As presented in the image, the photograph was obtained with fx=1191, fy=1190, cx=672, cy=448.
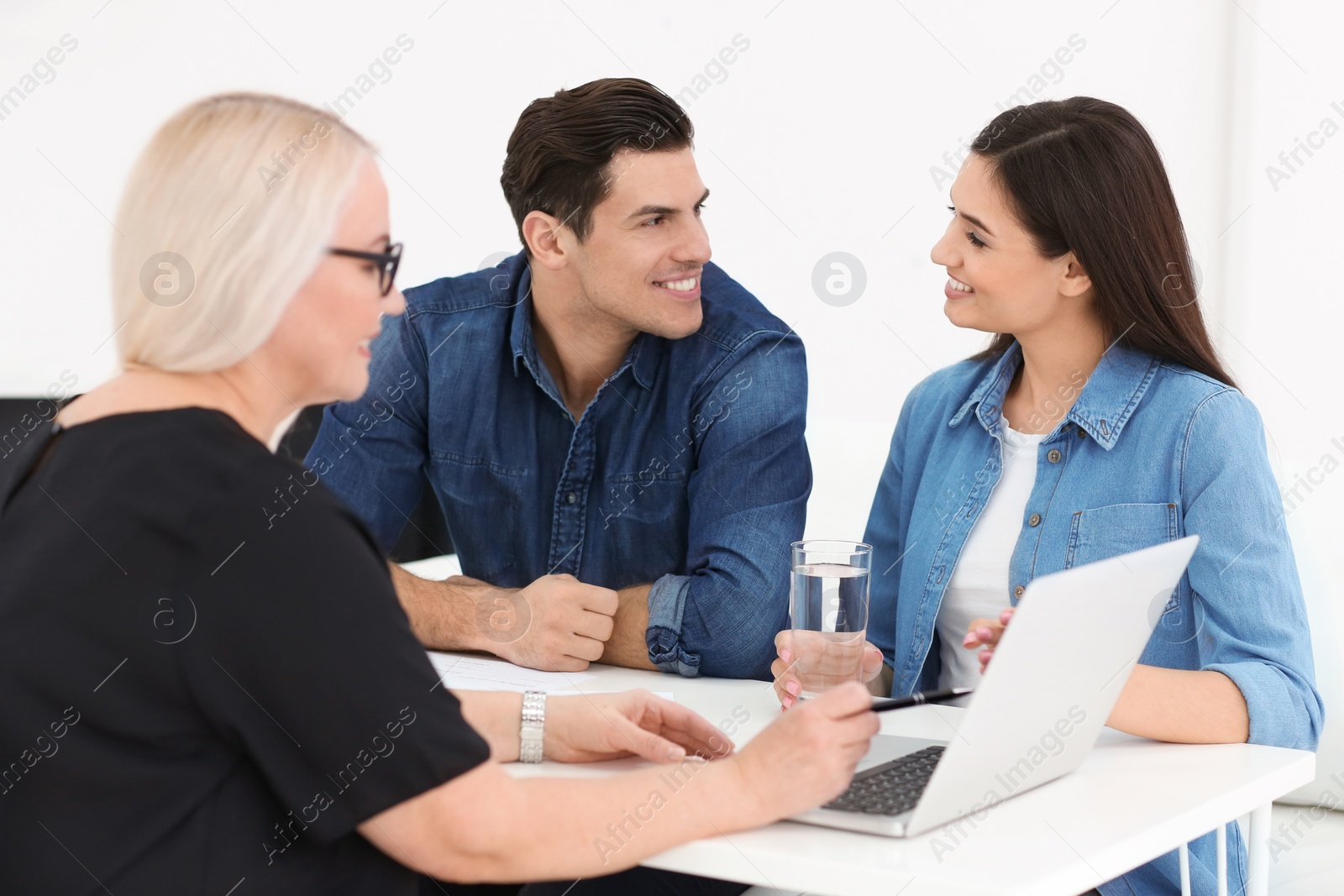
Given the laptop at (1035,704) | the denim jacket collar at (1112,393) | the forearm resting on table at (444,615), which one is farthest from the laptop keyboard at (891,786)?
the forearm resting on table at (444,615)

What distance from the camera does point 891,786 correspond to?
1076mm

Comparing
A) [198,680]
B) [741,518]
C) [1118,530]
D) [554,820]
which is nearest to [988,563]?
[1118,530]

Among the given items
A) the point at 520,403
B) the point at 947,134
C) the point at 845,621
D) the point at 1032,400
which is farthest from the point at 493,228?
the point at 845,621

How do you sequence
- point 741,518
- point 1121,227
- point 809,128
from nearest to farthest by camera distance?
point 1121,227 → point 741,518 → point 809,128

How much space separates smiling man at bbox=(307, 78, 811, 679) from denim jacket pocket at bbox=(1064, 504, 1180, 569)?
0.44 m

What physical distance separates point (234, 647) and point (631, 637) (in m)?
0.82

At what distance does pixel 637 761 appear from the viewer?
3.94 feet

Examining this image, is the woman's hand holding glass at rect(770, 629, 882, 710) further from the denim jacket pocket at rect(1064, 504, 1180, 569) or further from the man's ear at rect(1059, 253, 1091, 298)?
the man's ear at rect(1059, 253, 1091, 298)

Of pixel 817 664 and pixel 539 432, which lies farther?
pixel 539 432

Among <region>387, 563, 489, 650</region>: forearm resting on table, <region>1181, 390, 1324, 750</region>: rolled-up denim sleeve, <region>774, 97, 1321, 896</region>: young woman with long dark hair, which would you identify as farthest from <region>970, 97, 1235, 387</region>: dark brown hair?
<region>387, 563, 489, 650</region>: forearm resting on table

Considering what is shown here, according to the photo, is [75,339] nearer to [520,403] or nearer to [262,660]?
[520,403]

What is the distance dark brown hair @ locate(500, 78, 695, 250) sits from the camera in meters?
1.98

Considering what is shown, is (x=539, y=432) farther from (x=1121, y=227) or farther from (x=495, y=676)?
(x=1121, y=227)

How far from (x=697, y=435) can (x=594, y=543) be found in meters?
0.26
